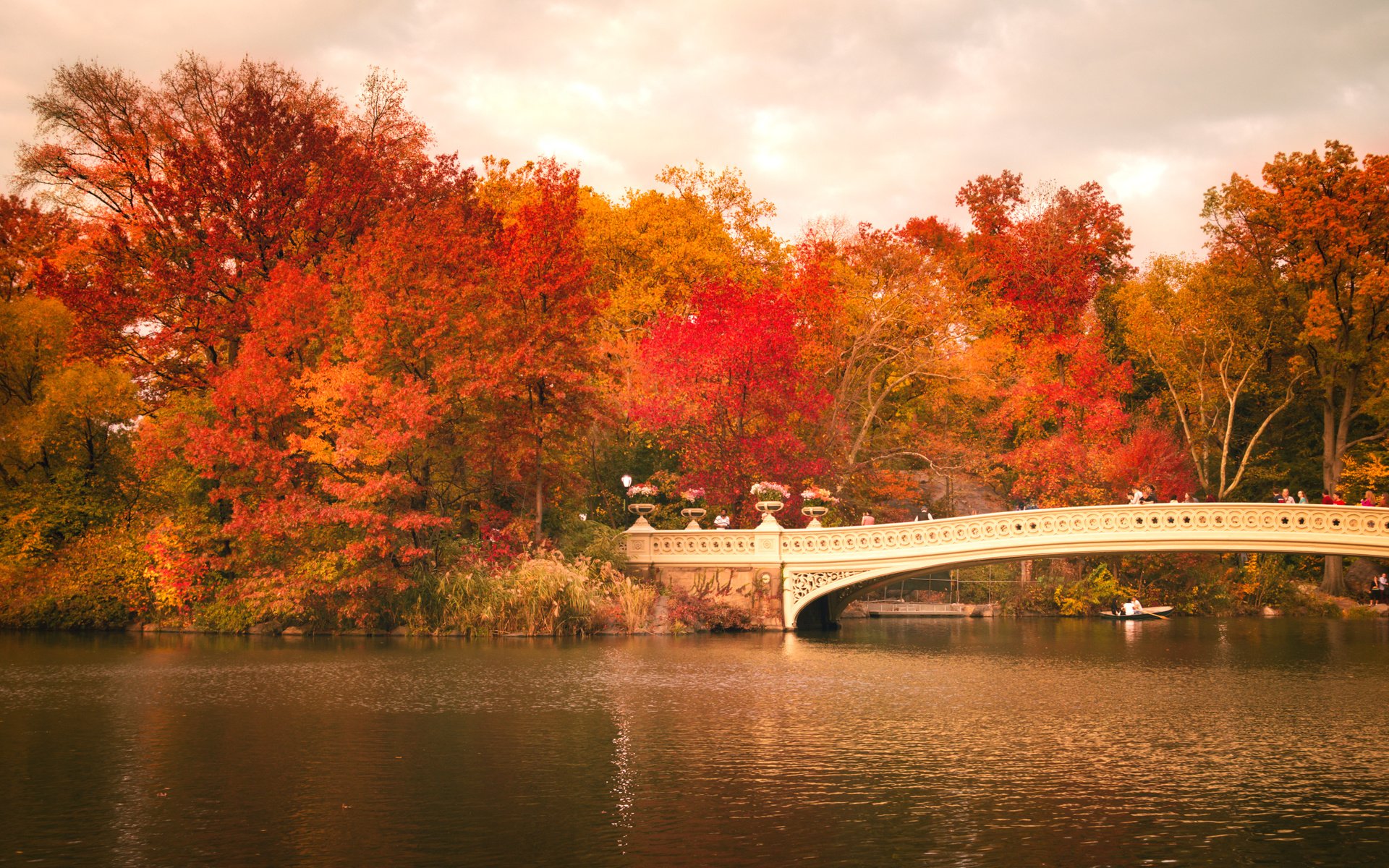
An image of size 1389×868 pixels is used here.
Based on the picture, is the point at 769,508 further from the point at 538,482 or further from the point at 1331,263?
the point at 1331,263

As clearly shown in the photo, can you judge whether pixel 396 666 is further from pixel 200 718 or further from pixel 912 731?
pixel 912 731

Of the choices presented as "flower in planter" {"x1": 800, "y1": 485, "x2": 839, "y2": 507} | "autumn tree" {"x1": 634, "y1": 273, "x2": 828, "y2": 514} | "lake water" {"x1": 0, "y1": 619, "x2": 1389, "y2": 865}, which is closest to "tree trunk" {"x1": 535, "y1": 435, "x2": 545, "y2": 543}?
"autumn tree" {"x1": 634, "y1": 273, "x2": 828, "y2": 514}

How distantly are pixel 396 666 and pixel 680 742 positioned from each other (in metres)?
8.93

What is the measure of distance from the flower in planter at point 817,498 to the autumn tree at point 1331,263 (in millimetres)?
16682

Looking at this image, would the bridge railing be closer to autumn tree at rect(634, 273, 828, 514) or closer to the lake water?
autumn tree at rect(634, 273, 828, 514)

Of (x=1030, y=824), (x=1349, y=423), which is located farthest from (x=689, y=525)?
(x=1349, y=423)

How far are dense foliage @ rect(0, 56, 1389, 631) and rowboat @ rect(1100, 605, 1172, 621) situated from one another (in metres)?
1.52

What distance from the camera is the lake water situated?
9070 mm

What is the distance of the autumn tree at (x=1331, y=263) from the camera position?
37.0 m

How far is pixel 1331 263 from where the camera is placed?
37562mm

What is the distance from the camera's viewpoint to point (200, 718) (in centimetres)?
1474

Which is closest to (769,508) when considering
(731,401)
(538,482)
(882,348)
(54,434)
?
(731,401)

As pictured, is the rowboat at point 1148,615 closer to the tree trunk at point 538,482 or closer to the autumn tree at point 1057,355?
the autumn tree at point 1057,355

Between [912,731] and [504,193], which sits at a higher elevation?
[504,193]
